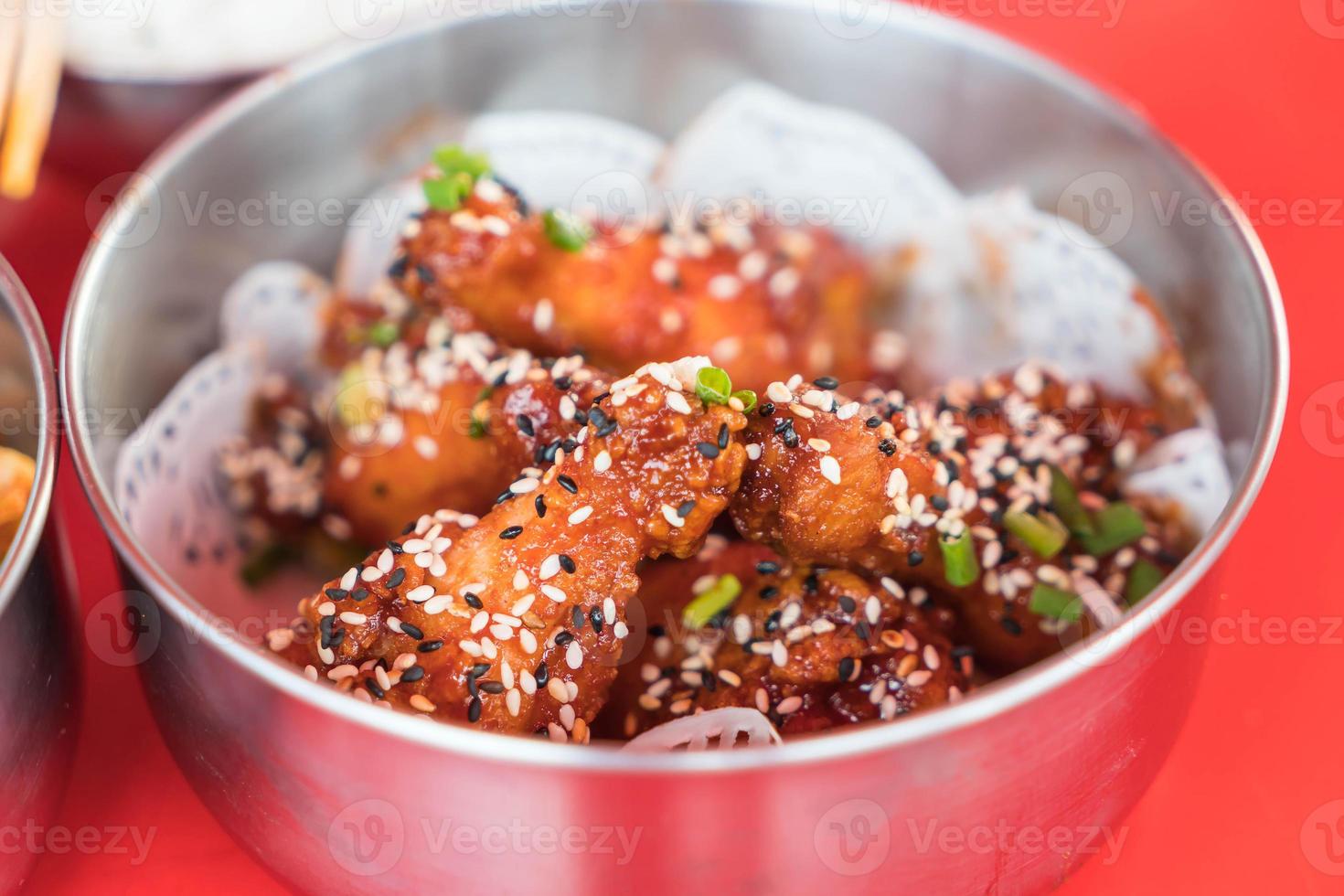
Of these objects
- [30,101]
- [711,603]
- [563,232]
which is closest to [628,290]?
[563,232]

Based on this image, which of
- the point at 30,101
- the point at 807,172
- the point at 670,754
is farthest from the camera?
the point at 807,172

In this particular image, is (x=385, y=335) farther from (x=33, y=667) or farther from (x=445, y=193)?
(x=33, y=667)

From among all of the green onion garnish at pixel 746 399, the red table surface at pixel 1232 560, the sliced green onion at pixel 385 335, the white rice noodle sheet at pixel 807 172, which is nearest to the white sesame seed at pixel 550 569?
the green onion garnish at pixel 746 399

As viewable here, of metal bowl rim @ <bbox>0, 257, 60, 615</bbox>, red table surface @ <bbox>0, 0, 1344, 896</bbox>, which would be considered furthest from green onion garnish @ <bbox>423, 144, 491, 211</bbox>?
red table surface @ <bbox>0, 0, 1344, 896</bbox>

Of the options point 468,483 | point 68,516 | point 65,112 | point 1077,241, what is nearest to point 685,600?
point 468,483

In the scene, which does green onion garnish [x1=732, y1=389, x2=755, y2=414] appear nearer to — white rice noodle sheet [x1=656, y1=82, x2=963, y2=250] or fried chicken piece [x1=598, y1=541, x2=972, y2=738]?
fried chicken piece [x1=598, y1=541, x2=972, y2=738]

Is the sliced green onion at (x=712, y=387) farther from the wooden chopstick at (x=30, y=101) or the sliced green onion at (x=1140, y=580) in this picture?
the wooden chopstick at (x=30, y=101)
